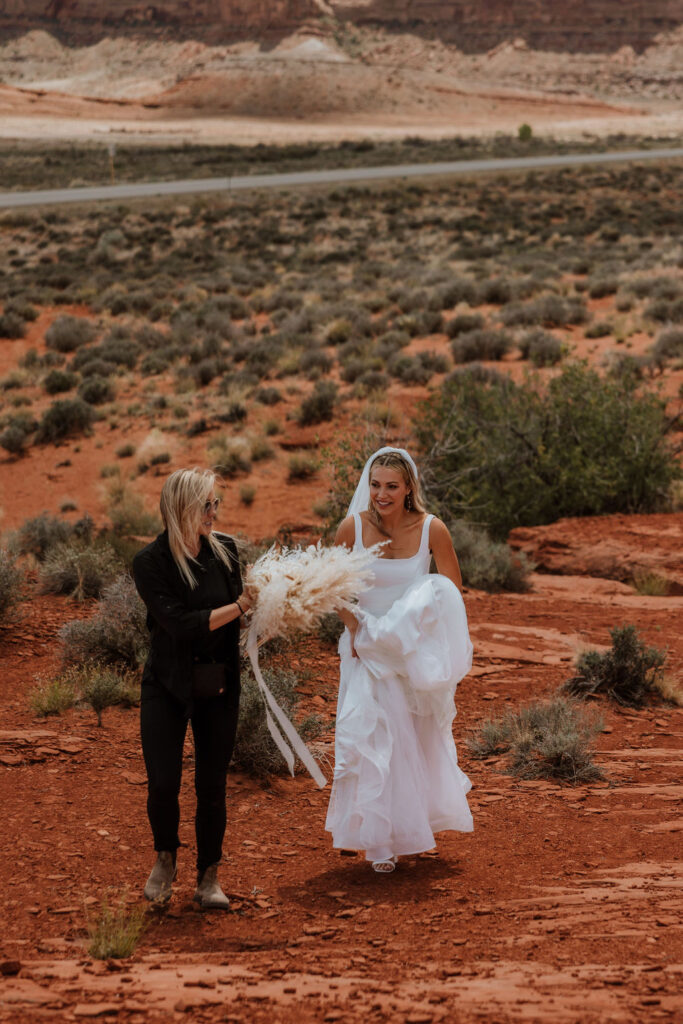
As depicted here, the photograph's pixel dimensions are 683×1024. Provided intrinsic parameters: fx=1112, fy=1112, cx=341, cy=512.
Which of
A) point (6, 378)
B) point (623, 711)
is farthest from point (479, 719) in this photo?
point (6, 378)

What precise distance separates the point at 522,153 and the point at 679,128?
2606cm

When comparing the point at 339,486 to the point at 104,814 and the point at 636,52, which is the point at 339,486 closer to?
the point at 104,814

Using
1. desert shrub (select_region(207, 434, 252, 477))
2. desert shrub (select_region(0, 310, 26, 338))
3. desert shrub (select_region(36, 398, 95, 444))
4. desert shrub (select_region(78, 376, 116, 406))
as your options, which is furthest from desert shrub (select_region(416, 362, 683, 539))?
desert shrub (select_region(0, 310, 26, 338))

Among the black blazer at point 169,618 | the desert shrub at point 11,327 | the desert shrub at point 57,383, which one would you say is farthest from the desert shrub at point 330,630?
the desert shrub at point 11,327

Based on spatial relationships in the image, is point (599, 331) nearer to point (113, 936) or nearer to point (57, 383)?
point (57, 383)

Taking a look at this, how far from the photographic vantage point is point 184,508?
434cm

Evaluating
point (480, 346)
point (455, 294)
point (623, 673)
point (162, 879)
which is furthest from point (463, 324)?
point (162, 879)

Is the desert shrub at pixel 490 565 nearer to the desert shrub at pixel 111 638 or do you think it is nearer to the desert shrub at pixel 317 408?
the desert shrub at pixel 111 638

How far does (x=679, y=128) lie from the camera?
81.2 m

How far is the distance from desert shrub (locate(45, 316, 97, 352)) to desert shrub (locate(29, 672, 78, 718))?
16.7 metres

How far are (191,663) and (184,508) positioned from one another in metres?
0.63

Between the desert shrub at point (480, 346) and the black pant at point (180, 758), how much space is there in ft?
53.4

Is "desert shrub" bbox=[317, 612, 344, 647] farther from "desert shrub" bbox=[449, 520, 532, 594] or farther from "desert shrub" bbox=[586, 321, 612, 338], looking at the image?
"desert shrub" bbox=[586, 321, 612, 338]

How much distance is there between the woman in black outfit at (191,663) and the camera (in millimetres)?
4363
